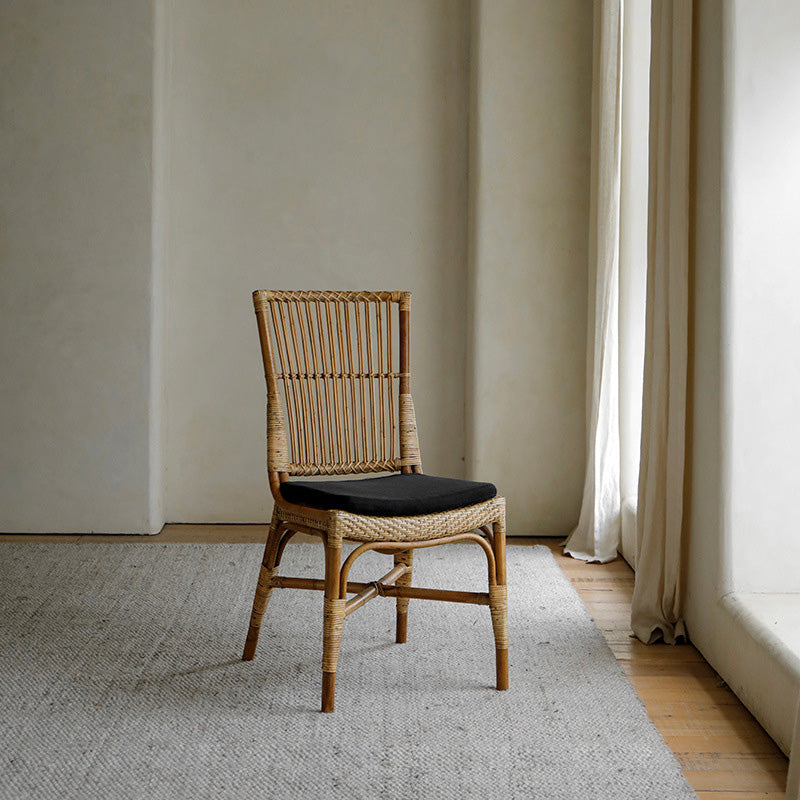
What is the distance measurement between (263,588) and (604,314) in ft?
5.51

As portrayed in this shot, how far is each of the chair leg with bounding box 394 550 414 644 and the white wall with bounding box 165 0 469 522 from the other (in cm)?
163

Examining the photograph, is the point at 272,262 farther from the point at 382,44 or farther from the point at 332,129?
the point at 382,44

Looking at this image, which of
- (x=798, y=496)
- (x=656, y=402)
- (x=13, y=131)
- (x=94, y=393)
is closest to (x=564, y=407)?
(x=656, y=402)

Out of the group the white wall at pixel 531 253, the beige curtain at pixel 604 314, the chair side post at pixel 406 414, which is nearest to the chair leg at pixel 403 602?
the chair side post at pixel 406 414

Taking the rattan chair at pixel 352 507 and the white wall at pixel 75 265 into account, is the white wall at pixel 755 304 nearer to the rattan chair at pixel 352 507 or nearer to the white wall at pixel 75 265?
the rattan chair at pixel 352 507

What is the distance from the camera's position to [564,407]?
12.1 ft

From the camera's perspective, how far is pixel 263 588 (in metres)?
2.15

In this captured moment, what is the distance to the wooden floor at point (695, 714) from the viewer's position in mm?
1650

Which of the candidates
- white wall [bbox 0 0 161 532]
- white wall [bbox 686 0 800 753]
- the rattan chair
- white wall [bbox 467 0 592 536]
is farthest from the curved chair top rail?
white wall [bbox 0 0 161 532]

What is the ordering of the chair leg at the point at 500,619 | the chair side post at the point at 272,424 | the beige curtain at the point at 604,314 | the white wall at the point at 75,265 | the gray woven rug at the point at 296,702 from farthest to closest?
the white wall at the point at 75,265
the beige curtain at the point at 604,314
the chair side post at the point at 272,424
the chair leg at the point at 500,619
the gray woven rug at the point at 296,702

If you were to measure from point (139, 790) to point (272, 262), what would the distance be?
2.59m

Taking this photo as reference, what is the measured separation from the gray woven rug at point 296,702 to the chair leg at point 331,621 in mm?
51

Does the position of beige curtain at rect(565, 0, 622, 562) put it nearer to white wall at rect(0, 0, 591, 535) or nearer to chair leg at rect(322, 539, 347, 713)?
white wall at rect(0, 0, 591, 535)

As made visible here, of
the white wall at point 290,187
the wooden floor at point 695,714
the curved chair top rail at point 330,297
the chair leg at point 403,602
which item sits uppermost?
the white wall at point 290,187
